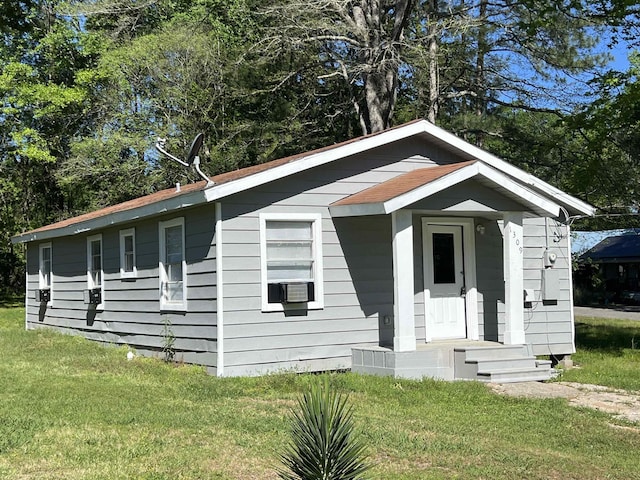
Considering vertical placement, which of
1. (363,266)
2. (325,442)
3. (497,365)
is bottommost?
(497,365)

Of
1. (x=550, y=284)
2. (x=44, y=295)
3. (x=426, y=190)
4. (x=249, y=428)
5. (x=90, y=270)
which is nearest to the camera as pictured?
(x=249, y=428)

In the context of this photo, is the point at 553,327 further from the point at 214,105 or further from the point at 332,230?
the point at 214,105

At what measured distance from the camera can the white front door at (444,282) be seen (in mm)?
11891

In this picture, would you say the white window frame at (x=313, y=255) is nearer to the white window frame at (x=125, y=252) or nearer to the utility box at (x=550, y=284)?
the white window frame at (x=125, y=252)

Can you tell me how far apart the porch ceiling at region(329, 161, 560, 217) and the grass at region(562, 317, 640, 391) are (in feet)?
8.65

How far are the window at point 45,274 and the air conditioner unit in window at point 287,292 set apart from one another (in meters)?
9.19

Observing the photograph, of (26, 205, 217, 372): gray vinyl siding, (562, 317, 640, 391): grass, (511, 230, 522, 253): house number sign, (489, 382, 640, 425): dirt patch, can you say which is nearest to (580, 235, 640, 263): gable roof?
(562, 317, 640, 391): grass

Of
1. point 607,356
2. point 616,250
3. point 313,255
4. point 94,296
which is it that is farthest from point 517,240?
point 616,250

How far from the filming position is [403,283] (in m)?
10.4

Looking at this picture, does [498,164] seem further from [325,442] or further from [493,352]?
[325,442]

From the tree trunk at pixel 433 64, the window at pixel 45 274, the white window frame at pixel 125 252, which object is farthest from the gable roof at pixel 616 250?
the white window frame at pixel 125 252

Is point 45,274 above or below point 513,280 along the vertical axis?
above

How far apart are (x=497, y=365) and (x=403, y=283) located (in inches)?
71.9

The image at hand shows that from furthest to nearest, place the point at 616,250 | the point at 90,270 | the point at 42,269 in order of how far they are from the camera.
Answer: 1. the point at 616,250
2. the point at 42,269
3. the point at 90,270
